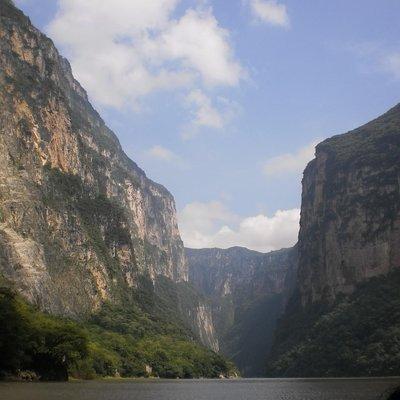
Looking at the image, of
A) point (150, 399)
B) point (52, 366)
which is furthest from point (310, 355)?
point (150, 399)

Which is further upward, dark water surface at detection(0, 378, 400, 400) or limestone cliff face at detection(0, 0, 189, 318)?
limestone cliff face at detection(0, 0, 189, 318)

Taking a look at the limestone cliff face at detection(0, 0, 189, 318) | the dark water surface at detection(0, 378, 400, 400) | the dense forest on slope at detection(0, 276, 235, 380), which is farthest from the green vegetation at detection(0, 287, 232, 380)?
the limestone cliff face at detection(0, 0, 189, 318)

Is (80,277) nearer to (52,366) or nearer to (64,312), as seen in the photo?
(64,312)

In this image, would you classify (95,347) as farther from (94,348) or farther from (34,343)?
(34,343)

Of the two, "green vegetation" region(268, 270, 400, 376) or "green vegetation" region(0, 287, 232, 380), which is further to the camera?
"green vegetation" region(268, 270, 400, 376)

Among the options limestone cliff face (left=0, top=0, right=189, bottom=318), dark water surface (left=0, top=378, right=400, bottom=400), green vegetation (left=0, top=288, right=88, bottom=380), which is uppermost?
limestone cliff face (left=0, top=0, right=189, bottom=318)

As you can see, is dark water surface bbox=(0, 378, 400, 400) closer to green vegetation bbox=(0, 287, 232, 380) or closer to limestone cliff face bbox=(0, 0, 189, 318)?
green vegetation bbox=(0, 287, 232, 380)

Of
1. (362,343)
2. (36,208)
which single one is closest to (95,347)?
(36,208)

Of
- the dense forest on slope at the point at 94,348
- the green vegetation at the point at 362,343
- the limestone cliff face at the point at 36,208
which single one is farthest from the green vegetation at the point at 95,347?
the green vegetation at the point at 362,343
